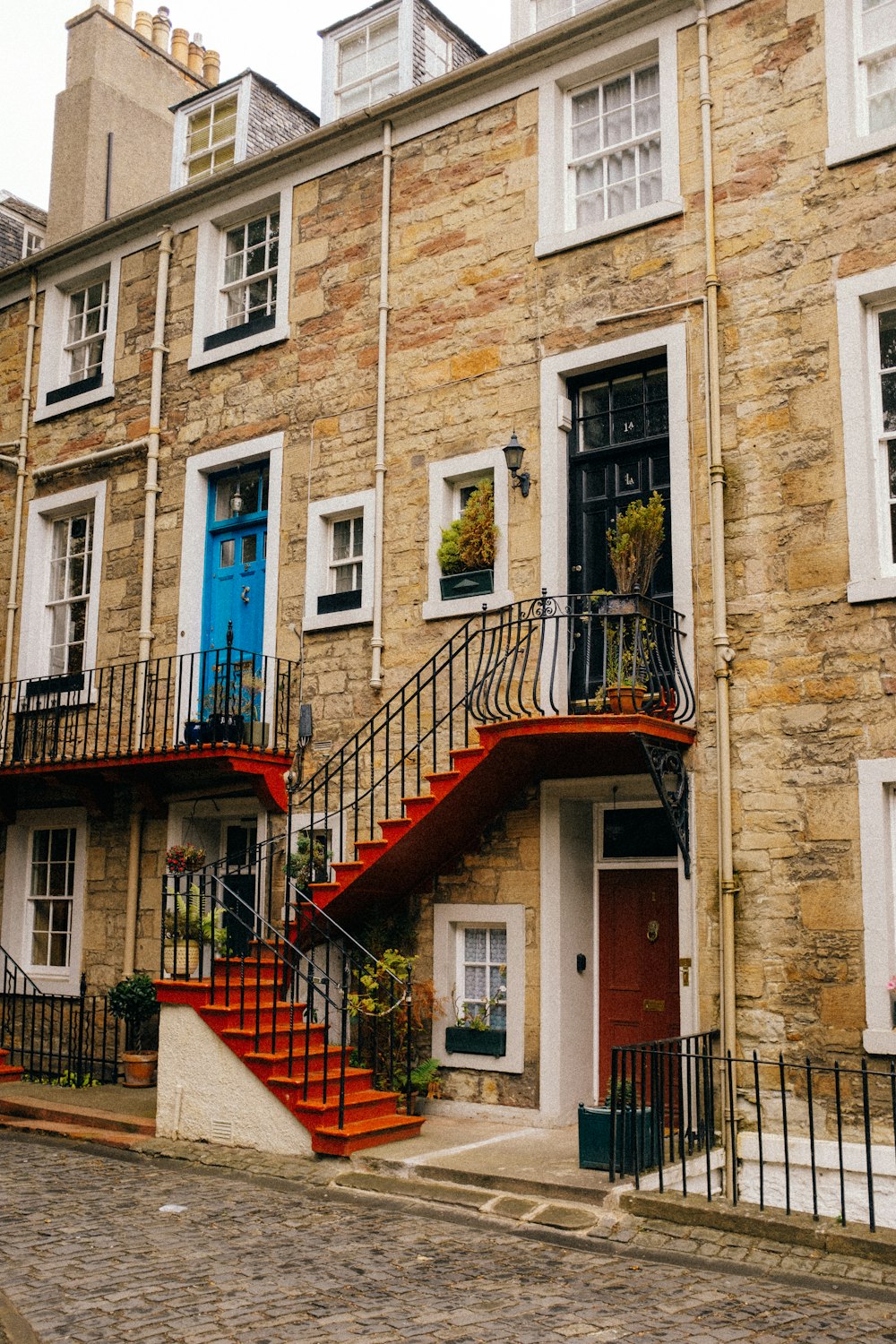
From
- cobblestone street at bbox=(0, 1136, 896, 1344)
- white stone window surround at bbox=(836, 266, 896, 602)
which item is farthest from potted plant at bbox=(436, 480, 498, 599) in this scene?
cobblestone street at bbox=(0, 1136, 896, 1344)

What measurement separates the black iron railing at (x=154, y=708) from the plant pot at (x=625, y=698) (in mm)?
3676

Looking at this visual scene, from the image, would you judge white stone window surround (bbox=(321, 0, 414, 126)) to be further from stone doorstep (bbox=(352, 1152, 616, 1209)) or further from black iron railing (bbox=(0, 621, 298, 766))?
stone doorstep (bbox=(352, 1152, 616, 1209))

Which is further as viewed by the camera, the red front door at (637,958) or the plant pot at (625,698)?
the red front door at (637,958)

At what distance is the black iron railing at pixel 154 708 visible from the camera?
11.9 meters

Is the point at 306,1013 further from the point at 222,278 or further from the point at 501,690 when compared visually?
the point at 222,278

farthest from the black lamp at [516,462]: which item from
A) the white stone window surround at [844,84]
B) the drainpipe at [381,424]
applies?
the white stone window surround at [844,84]

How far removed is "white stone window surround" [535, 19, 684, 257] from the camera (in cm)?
1052

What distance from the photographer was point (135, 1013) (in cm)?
1208

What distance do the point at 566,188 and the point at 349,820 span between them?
592cm

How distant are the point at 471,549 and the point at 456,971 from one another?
11.6ft

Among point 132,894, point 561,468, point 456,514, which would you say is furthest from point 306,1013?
point 561,468

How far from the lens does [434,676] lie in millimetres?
10305

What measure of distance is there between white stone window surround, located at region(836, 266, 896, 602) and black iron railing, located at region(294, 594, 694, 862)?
1451 mm

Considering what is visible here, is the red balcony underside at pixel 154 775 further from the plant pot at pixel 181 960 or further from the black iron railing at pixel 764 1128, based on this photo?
the black iron railing at pixel 764 1128
